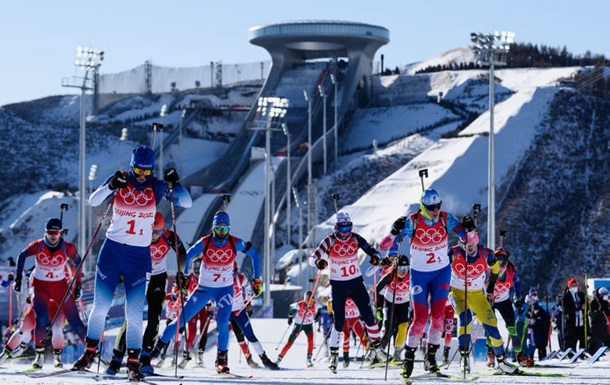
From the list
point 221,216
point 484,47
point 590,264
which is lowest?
point 590,264

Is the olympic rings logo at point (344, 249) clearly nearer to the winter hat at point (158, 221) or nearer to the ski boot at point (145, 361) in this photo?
the winter hat at point (158, 221)

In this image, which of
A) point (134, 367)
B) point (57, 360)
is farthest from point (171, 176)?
point (57, 360)

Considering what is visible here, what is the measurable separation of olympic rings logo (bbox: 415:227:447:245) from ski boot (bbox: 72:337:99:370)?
4.06 m

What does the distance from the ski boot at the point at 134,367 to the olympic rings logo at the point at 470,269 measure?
17.6ft

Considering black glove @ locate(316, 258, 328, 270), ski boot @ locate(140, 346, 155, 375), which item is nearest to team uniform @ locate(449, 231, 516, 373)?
black glove @ locate(316, 258, 328, 270)

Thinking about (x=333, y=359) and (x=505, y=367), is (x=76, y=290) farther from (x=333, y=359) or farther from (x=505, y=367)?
(x=505, y=367)

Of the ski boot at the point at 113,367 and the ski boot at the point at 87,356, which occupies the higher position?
the ski boot at the point at 87,356

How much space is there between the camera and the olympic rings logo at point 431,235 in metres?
13.9

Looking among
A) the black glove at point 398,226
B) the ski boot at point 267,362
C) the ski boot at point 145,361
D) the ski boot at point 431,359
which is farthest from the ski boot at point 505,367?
the ski boot at point 267,362

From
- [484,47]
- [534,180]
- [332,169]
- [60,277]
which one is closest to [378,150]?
[332,169]

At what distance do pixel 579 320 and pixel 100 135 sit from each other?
7971cm

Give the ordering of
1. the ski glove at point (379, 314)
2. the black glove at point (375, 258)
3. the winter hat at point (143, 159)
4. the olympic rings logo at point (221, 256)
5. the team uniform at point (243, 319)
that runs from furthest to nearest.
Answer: the ski glove at point (379, 314) < the team uniform at point (243, 319) < the black glove at point (375, 258) < the olympic rings logo at point (221, 256) < the winter hat at point (143, 159)

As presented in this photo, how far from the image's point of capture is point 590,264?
5841cm

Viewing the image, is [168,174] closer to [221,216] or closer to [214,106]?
[221,216]
